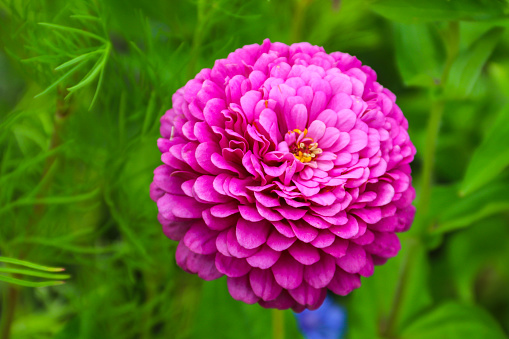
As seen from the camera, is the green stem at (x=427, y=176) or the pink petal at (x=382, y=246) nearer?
the pink petal at (x=382, y=246)

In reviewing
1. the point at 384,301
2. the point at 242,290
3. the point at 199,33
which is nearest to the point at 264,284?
the point at 242,290

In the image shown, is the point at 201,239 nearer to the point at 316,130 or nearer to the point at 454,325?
the point at 316,130

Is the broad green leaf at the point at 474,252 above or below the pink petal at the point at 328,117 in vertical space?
below

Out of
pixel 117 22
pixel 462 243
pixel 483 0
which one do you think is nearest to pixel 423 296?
pixel 462 243

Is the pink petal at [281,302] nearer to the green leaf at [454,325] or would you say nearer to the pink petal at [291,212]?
the pink petal at [291,212]

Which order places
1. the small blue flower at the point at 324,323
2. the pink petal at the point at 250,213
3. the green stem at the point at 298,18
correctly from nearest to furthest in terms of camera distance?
the pink petal at the point at 250,213 → the green stem at the point at 298,18 → the small blue flower at the point at 324,323

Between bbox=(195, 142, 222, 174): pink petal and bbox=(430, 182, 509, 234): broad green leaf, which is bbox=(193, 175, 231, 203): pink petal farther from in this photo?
bbox=(430, 182, 509, 234): broad green leaf

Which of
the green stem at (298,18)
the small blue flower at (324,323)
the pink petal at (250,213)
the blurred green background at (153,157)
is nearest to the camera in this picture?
the pink petal at (250,213)

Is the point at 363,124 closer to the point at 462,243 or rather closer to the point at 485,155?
the point at 485,155

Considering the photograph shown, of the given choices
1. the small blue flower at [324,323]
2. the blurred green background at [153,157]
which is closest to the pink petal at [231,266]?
the blurred green background at [153,157]
